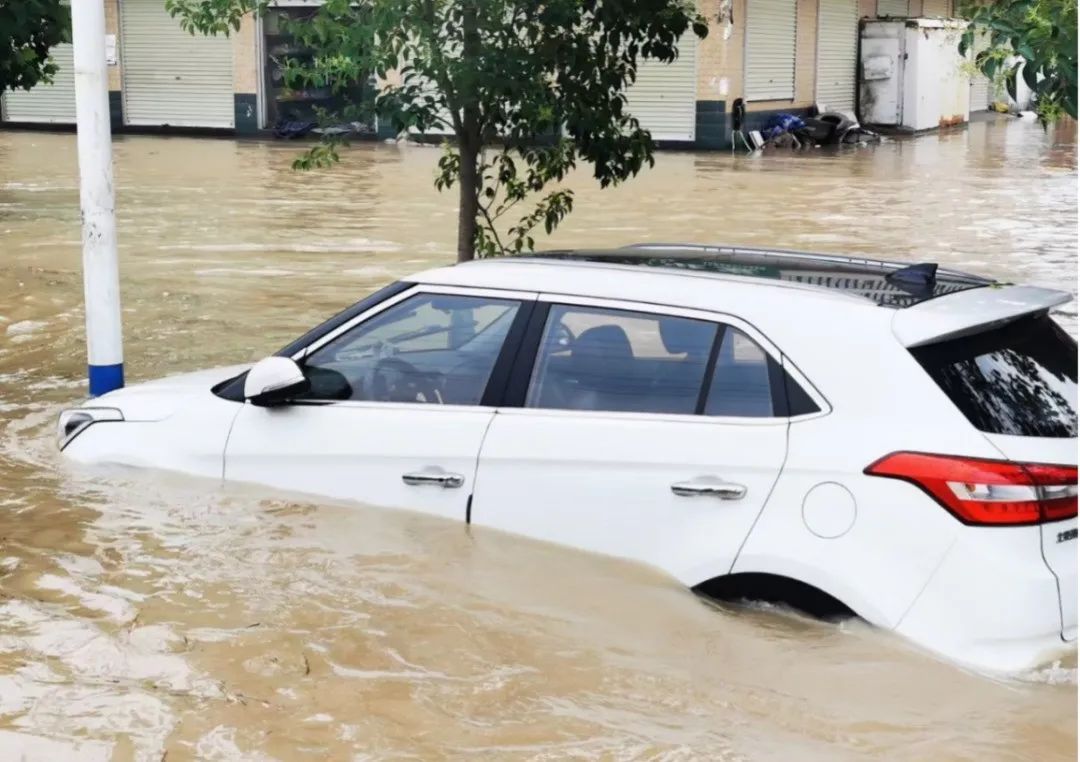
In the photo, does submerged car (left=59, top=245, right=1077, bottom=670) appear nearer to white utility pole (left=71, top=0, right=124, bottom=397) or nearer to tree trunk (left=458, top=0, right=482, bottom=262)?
white utility pole (left=71, top=0, right=124, bottom=397)

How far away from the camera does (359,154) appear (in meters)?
34.8

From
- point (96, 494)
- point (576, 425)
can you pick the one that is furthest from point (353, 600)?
point (96, 494)

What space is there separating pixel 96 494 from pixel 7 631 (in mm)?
1143

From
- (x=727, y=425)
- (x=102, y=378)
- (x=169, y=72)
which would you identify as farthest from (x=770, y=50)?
(x=727, y=425)

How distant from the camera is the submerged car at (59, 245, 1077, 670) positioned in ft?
15.0

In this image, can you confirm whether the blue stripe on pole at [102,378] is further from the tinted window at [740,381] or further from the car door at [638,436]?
the tinted window at [740,381]

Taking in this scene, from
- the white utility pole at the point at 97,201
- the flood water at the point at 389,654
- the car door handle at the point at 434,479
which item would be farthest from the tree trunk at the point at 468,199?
the car door handle at the point at 434,479

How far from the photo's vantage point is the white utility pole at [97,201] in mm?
8336

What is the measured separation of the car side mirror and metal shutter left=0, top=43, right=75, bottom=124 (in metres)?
40.2

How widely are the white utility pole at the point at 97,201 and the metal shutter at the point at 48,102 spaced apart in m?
37.2

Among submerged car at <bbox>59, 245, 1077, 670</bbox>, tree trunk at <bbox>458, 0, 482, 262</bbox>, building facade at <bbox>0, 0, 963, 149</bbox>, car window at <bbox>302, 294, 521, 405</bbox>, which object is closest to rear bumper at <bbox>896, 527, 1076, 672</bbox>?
submerged car at <bbox>59, 245, 1077, 670</bbox>

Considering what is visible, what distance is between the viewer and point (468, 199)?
975 centimetres

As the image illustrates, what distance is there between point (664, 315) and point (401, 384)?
1.11 metres

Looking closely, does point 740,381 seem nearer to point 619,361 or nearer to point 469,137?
point 619,361
